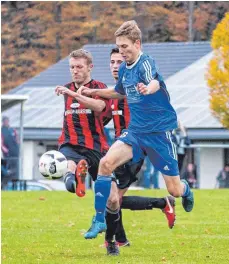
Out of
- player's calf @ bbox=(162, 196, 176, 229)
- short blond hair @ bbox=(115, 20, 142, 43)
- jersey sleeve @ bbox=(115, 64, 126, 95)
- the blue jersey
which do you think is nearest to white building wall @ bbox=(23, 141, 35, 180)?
player's calf @ bbox=(162, 196, 176, 229)

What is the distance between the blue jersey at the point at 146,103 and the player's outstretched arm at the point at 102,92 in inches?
13.5

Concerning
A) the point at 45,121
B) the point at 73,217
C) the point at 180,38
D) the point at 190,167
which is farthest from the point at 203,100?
the point at 73,217

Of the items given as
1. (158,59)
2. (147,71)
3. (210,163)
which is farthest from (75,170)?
(158,59)

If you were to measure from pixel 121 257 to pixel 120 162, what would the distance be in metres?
1.00

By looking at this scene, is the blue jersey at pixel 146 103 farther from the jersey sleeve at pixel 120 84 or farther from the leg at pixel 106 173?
the leg at pixel 106 173

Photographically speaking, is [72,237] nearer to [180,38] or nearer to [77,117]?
[77,117]

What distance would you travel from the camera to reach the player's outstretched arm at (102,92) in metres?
11.1

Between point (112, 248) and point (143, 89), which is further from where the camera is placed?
point (112, 248)

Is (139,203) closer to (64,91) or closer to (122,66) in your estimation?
(64,91)

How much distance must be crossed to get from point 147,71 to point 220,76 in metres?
22.9

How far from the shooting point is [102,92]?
36.6ft

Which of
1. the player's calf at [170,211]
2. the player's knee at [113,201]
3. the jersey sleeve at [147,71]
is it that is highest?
the jersey sleeve at [147,71]

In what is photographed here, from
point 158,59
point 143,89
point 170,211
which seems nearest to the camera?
point 143,89

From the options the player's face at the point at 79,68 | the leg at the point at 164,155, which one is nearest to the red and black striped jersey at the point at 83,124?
the player's face at the point at 79,68
